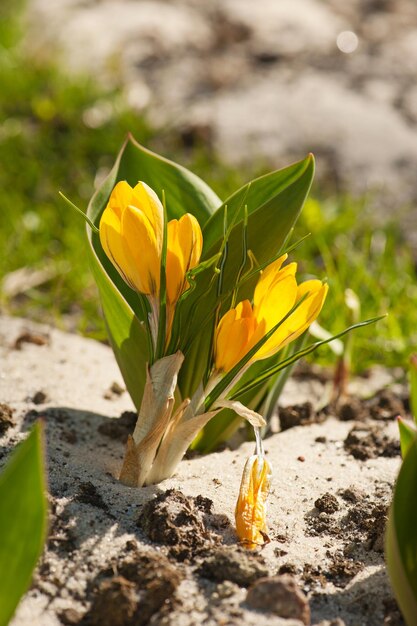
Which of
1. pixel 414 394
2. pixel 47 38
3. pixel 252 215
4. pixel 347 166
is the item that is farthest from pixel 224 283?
pixel 47 38

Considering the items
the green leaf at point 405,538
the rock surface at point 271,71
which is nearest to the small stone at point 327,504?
the green leaf at point 405,538

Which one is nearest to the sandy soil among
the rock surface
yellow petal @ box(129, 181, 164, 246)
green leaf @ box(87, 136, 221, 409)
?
green leaf @ box(87, 136, 221, 409)

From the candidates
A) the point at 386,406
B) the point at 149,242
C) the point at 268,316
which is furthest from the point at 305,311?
the point at 386,406

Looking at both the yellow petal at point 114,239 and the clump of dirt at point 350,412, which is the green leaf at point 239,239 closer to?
the yellow petal at point 114,239

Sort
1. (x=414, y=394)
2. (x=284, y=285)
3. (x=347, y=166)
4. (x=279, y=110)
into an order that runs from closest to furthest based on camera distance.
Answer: (x=414, y=394)
(x=284, y=285)
(x=347, y=166)
(x=279, y=110)

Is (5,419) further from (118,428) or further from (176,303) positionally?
(176,303)

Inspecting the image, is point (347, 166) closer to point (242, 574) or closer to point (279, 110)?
point (279, 110)
